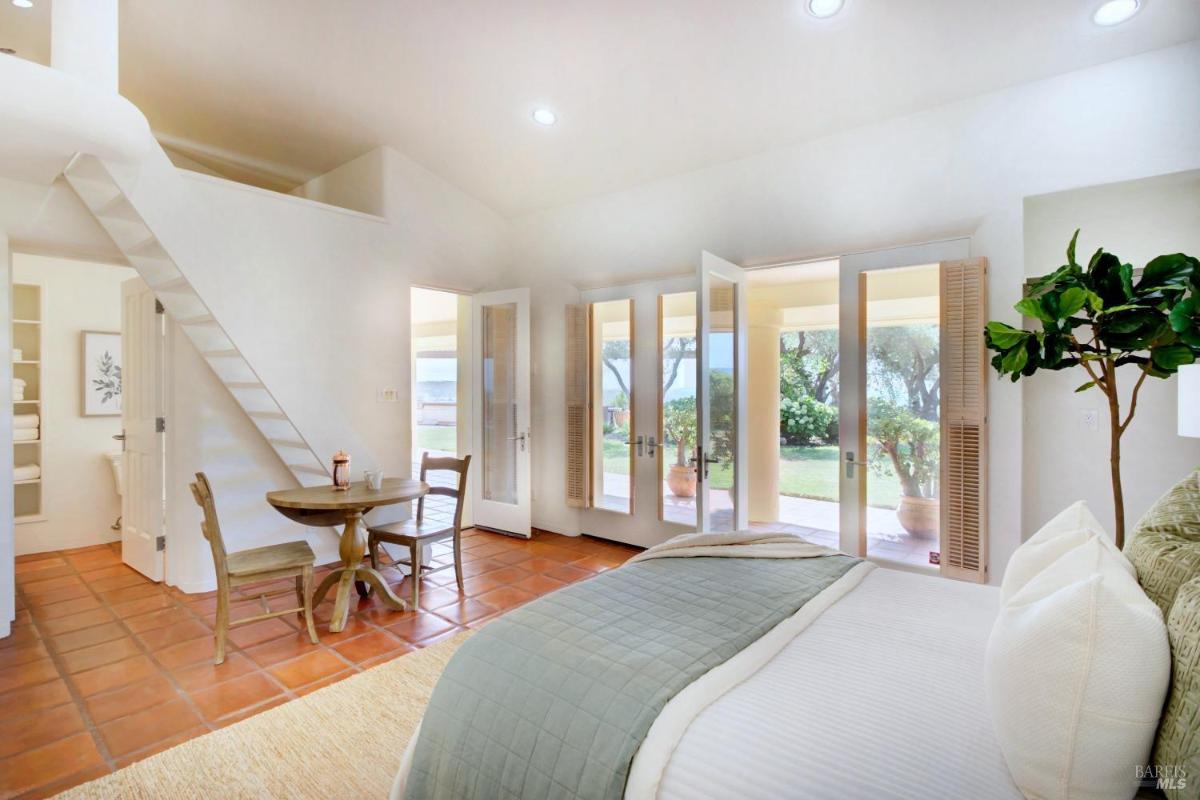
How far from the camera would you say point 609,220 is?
4941 millimetres

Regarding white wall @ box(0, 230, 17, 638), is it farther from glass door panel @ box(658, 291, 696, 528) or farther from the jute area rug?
glass door panel @ box(658, 291, 696, 528)

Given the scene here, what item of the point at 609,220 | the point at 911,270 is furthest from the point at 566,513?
the point at 911,270

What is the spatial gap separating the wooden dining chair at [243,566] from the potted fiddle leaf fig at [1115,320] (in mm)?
3759

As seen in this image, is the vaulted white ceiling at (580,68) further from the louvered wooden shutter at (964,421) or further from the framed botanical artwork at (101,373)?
the framed botanical artwork at (101,373)

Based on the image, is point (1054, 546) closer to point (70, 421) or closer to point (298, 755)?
point (298, 755)

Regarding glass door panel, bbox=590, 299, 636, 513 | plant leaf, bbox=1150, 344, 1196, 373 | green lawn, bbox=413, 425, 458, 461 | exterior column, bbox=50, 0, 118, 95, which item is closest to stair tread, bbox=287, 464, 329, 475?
glass door panel, bbox=590, 299, 636, 513

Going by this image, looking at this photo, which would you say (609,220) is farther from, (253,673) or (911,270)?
(253,673)

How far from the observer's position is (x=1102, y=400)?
3295 millimetres

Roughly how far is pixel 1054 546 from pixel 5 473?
474cm

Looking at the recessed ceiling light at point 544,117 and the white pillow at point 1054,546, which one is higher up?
the recessed ceiling light at point 544,117

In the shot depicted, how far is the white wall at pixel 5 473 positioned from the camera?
314cm

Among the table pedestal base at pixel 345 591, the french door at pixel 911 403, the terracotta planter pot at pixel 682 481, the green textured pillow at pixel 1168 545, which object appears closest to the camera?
the green textured pillow at pixel 1168 545

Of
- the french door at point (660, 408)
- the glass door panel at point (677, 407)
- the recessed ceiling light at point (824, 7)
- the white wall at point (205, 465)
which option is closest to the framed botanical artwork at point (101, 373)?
the white wall at point (205, 465)

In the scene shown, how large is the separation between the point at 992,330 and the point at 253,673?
395cm
